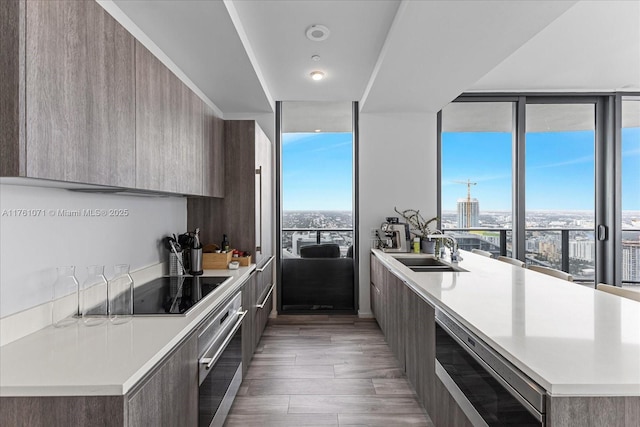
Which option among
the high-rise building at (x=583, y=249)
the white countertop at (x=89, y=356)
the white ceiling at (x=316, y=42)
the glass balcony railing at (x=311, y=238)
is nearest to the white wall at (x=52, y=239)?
the white countertop at (x=89, y=356)

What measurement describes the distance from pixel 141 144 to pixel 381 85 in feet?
7.70

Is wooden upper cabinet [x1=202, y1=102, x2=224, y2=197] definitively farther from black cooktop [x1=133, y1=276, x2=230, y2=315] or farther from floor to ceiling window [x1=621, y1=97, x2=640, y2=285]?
floor to ceiling window [x1=621, y1=97, x2=640, y2=285]

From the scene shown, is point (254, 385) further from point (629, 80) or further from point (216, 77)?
point (629, 80)

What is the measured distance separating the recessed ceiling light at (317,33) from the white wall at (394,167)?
176cm

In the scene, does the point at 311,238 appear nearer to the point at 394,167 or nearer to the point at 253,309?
the point at 394,167

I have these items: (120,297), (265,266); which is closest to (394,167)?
(265,266)

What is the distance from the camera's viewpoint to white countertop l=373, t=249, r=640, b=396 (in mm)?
979

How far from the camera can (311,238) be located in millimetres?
4547

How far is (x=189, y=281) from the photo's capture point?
2.43m

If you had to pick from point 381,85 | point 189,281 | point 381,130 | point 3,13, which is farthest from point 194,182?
point 381,130

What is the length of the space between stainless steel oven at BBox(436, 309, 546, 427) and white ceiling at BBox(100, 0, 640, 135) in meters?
1.72

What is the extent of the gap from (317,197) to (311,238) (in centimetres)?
52

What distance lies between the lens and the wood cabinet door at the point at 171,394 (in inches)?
43.7

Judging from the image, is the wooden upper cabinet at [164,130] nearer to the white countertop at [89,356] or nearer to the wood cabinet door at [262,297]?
the white countertop at [89,356]
